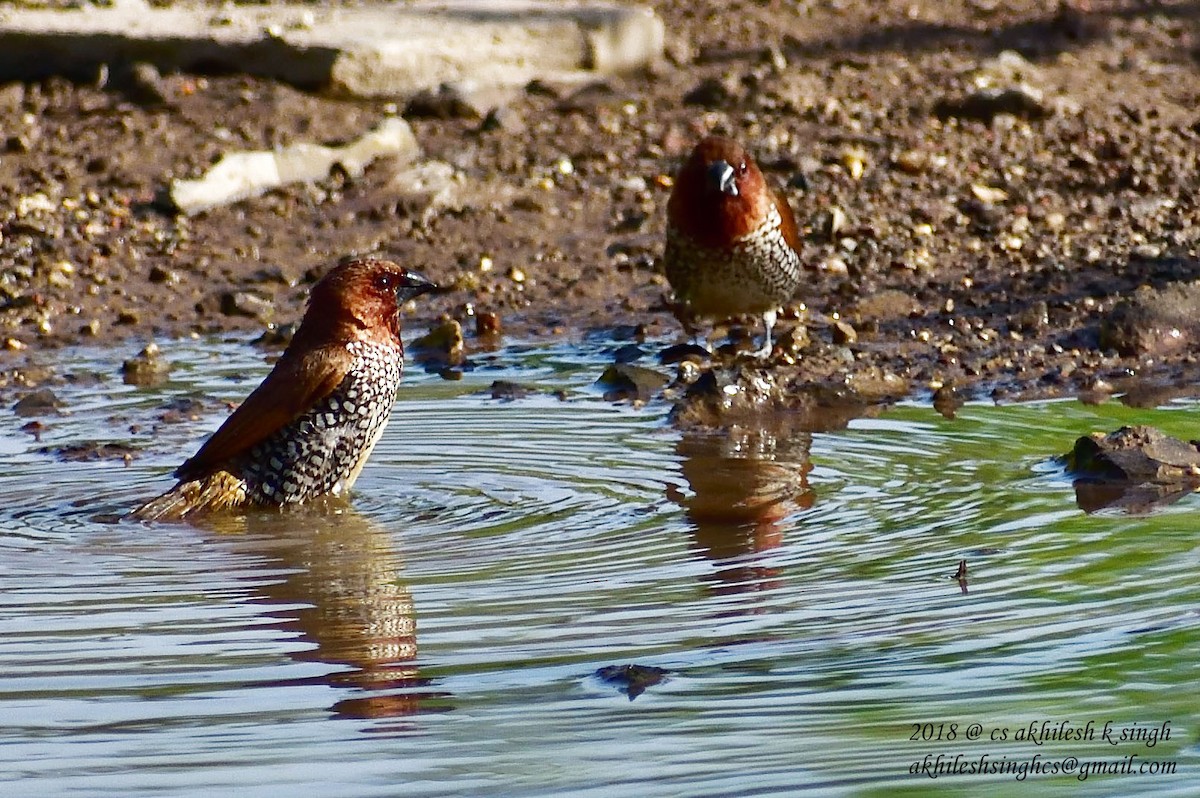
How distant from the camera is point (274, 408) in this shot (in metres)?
6.71

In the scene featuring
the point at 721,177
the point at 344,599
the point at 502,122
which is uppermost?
the point at 502,122

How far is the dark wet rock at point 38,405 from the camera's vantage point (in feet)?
25.9

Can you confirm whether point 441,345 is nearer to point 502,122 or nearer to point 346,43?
point 502,122

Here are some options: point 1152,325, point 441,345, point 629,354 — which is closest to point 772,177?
point 629,354

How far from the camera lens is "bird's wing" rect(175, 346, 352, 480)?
264 inches

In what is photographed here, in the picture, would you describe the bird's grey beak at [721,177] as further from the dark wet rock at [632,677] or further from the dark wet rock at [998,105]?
the dark wet rock at [632,677]

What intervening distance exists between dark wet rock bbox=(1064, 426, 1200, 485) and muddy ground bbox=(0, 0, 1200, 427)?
4.14 ft

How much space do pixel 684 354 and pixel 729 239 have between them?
0.50 meters

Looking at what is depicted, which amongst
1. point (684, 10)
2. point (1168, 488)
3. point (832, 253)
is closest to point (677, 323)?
point (832, 253)

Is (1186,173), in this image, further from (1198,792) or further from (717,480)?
(1198,792)

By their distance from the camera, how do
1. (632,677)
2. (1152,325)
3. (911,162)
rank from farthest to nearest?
(911,162) < (1152,325) < (632,677)

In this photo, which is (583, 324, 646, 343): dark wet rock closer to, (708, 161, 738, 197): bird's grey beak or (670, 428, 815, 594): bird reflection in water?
(708, 161, 738, 197): bird's grey beak

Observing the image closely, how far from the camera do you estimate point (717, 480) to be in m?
6.65

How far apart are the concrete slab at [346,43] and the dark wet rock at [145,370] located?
3226 millimetres
